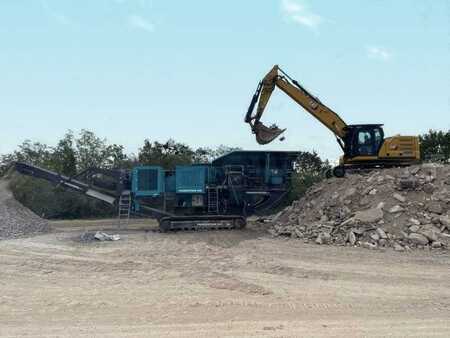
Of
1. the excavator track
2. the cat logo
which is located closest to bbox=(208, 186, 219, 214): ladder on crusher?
the excavator track

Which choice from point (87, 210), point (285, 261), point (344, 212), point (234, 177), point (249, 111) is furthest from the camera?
point (87, 210)

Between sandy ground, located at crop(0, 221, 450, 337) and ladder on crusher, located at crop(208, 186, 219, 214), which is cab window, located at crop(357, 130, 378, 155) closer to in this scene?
ladder on crusher, located at crop(208, 186, 219, 214)

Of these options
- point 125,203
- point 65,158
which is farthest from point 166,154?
point 125,203

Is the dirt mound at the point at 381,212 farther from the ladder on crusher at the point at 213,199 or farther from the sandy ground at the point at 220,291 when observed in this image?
the ladder on crusher at the point at 213,199

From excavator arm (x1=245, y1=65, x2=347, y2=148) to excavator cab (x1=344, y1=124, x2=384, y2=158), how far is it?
0.56 m

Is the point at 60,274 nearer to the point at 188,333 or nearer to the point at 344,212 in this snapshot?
the point at 188,333

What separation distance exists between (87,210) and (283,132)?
15.2 meters

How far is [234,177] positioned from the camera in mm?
21609

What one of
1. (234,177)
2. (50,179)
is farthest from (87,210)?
(234,177)

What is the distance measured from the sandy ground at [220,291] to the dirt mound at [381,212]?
1.07 meters

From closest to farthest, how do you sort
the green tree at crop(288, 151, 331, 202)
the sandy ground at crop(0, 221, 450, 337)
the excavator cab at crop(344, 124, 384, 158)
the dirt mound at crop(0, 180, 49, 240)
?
the sandy ground at crop(0, 221, 450, 337), the dirt mound at crop(0, 180, 49, 240), the excavator cab at crop(344, 124, 384, 158), the green tree at crop(288, 151, 331, 202)

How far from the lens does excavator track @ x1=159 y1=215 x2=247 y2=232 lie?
20.4 m

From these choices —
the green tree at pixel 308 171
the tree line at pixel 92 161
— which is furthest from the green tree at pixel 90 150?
the green tree at pixel 308 171

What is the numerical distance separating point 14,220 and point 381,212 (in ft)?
45.5
